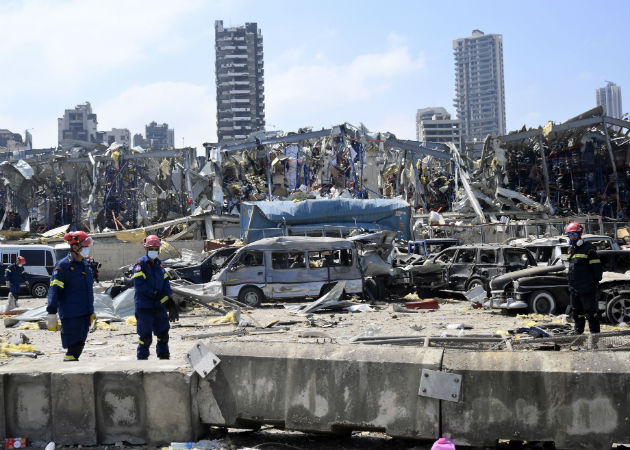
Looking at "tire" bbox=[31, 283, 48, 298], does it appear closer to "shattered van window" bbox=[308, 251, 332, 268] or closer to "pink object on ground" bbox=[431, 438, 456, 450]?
"shattered van window" bbox=[308, 251, 332, 268]

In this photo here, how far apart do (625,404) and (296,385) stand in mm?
2295

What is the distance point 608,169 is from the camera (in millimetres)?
34531

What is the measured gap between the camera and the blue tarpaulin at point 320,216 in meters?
25.5

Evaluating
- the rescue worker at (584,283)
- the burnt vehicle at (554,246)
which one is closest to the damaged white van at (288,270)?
the burnt vehicle at (554,246)

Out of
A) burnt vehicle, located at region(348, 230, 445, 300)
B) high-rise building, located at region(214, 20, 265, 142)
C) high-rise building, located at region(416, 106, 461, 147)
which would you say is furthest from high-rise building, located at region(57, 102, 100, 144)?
burnt vehicle, located at region(348, 230, 445, 300)

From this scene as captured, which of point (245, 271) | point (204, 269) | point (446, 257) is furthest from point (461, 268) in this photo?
point (204, 269)

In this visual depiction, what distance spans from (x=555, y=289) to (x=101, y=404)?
33.8ft

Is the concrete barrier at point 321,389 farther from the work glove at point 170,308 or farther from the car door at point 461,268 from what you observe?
the car door at point 461,268

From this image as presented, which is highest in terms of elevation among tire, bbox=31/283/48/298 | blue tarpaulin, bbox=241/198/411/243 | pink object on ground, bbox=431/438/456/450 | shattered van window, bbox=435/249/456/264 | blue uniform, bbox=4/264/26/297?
blue tarpaulin, bbox=241/198/411/243

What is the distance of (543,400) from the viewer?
4.80 meters

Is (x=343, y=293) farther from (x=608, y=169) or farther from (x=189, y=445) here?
(x=608, y=169)

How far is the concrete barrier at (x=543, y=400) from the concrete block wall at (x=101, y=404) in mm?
2018

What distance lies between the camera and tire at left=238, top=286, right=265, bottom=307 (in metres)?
17.3

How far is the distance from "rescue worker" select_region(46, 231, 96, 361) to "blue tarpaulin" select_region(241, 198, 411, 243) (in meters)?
17.4
